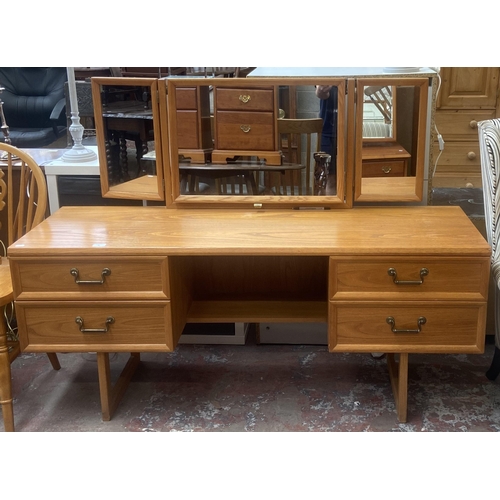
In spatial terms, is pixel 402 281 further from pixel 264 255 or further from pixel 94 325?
pixel 94 325

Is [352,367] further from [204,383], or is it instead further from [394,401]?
[204,383]

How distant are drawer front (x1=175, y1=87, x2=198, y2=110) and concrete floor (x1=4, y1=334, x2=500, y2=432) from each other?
2.85ft

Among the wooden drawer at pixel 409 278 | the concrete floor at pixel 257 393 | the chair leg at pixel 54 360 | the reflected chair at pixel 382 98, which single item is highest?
the reflected chair at pixel 382 98

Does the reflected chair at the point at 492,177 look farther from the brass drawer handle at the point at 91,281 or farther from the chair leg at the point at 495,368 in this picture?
the brass drawer handle at the point at 91,281

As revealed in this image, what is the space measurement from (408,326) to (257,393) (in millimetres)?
560

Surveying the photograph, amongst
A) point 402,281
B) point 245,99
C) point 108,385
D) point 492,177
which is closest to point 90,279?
point 108,385

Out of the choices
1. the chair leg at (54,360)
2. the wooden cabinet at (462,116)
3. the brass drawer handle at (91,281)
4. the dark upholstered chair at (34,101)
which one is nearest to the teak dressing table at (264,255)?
the brass drawer handle at (91,281)

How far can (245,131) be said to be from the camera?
195 cm

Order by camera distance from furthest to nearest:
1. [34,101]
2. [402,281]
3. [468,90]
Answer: [34,101] → [468,90] → [402,281]

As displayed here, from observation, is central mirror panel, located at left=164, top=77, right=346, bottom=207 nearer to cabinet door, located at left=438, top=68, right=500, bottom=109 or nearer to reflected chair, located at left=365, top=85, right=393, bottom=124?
reflected chair, located at left=365, top=85, right=393, bottom=124

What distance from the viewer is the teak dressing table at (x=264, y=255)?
169 centimetres

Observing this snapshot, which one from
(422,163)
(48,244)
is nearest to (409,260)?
(422,163)

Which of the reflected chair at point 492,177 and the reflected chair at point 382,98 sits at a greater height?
the reflected chair at point 382,98

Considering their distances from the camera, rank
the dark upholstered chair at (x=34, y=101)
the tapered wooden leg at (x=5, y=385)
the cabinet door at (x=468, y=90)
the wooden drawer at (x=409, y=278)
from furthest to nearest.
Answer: the dark upholstered chair at (x=34, y=101) → the cabinet door at (x=468, y=90) → the tapered wooden leg at (x=5, y=385) → the wooden drawer at (x=409, y=278)
